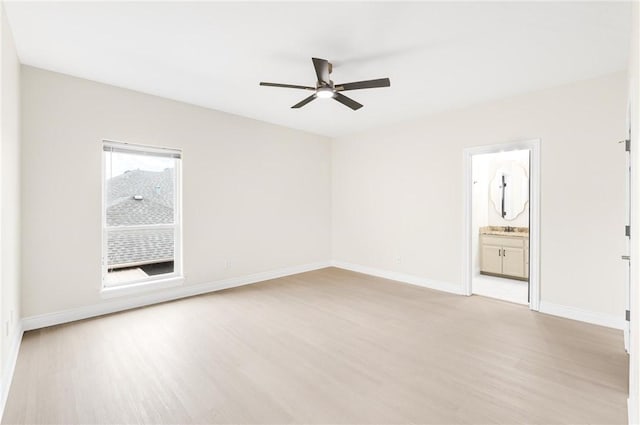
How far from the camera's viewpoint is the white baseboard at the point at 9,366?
1.95m

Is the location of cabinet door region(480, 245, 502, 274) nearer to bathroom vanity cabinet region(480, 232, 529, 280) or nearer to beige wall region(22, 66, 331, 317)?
bathroom vanity cabinet region(480, 232, 529, 280)

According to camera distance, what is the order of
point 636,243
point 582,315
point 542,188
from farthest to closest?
point 542,188, point 582,315, point 636,243

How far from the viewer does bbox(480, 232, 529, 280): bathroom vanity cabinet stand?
202 inches

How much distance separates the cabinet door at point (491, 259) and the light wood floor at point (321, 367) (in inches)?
72.5

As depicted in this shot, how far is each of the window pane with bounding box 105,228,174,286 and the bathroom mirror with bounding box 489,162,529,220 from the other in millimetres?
5882

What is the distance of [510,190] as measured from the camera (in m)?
5.73

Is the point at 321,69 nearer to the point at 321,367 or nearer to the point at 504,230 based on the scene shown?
the point at 321,367

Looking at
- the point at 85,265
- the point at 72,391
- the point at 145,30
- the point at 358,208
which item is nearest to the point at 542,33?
the point at 145,30

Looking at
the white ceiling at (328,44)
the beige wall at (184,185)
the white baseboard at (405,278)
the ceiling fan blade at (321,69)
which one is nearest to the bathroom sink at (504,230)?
the white baseboard at (405,278)

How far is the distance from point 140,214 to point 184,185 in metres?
0.67

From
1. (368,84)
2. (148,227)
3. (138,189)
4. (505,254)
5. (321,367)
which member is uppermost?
(368,84)

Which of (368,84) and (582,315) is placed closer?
(368,84)

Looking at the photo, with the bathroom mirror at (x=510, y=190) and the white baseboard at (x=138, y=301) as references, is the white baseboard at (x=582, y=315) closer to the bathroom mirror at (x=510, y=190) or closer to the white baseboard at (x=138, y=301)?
the bathroom mirror at (x=510, y=190)

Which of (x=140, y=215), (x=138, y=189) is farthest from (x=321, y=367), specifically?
(x=138, y=189)
